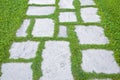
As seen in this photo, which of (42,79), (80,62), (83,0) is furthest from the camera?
(83,0)

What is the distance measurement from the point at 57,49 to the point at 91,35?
746 mm

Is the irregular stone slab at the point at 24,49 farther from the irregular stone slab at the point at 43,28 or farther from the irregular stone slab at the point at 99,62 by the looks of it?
the irregular stone slab at the point at 99,62

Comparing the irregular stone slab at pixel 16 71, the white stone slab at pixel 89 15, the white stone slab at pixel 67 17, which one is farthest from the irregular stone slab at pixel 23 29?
the white stone slab at pixel 89 15

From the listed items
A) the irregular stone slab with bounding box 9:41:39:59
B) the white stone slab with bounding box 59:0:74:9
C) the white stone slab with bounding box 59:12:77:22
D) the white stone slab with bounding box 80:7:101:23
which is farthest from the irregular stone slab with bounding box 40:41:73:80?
the white stone slab with bounding box 59:0:74:9

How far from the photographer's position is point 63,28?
473 cm

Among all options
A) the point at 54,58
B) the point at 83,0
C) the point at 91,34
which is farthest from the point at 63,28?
the point at 83,0

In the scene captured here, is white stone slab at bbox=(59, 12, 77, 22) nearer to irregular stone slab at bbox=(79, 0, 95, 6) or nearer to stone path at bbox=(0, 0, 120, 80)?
stone path at bbox=(0, 0, 120, 80)

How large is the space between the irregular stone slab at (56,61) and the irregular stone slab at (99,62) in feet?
0.84

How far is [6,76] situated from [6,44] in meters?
0.80

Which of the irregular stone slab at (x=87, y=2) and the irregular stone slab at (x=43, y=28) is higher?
the irregular stone slab at (x=87, y=2)

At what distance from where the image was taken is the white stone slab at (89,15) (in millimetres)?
5011

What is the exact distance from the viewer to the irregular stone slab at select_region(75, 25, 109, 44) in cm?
429

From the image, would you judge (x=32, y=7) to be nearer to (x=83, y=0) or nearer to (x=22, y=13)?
(x=22, y=13)

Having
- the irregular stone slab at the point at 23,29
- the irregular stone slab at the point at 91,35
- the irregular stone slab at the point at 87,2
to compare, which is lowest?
the irregular stone slab at the point at 23,29
